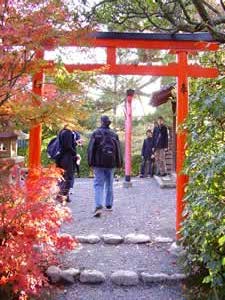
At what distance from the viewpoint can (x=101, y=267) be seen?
16.5 feet

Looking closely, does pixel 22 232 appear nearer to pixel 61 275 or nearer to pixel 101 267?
pixel 61 275

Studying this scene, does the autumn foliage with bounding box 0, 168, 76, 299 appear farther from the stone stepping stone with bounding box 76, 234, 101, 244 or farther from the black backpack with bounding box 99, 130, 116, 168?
the black backpack with bounding box 99, 130, 116, 168

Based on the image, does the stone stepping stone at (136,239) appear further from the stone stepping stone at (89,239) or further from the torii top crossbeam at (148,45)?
the torii top crossbeam at (148,45)

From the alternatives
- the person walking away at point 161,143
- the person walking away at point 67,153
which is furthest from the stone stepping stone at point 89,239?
the person walking away at point 161,143

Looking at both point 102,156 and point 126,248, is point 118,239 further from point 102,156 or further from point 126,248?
point 102,156

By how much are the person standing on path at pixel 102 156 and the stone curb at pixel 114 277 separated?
2.60 meters

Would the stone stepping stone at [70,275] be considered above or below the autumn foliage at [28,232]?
below

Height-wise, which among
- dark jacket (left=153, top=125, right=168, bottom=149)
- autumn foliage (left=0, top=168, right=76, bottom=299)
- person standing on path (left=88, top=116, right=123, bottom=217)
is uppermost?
dark jacket (left=153, top=125, right=168, bottom=149)

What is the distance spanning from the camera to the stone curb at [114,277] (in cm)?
471

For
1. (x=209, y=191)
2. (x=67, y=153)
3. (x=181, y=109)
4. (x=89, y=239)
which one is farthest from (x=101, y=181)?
(x=209, y=191)

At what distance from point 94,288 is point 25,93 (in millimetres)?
2261

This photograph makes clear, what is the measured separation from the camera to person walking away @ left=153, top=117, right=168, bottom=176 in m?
12.4

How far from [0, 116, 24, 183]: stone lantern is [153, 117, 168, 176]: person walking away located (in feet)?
Result: 25.1

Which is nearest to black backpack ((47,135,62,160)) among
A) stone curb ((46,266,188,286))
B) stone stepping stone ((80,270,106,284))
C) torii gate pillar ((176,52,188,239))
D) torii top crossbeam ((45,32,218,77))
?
torii top crossbeam ((45,32,218,77))
